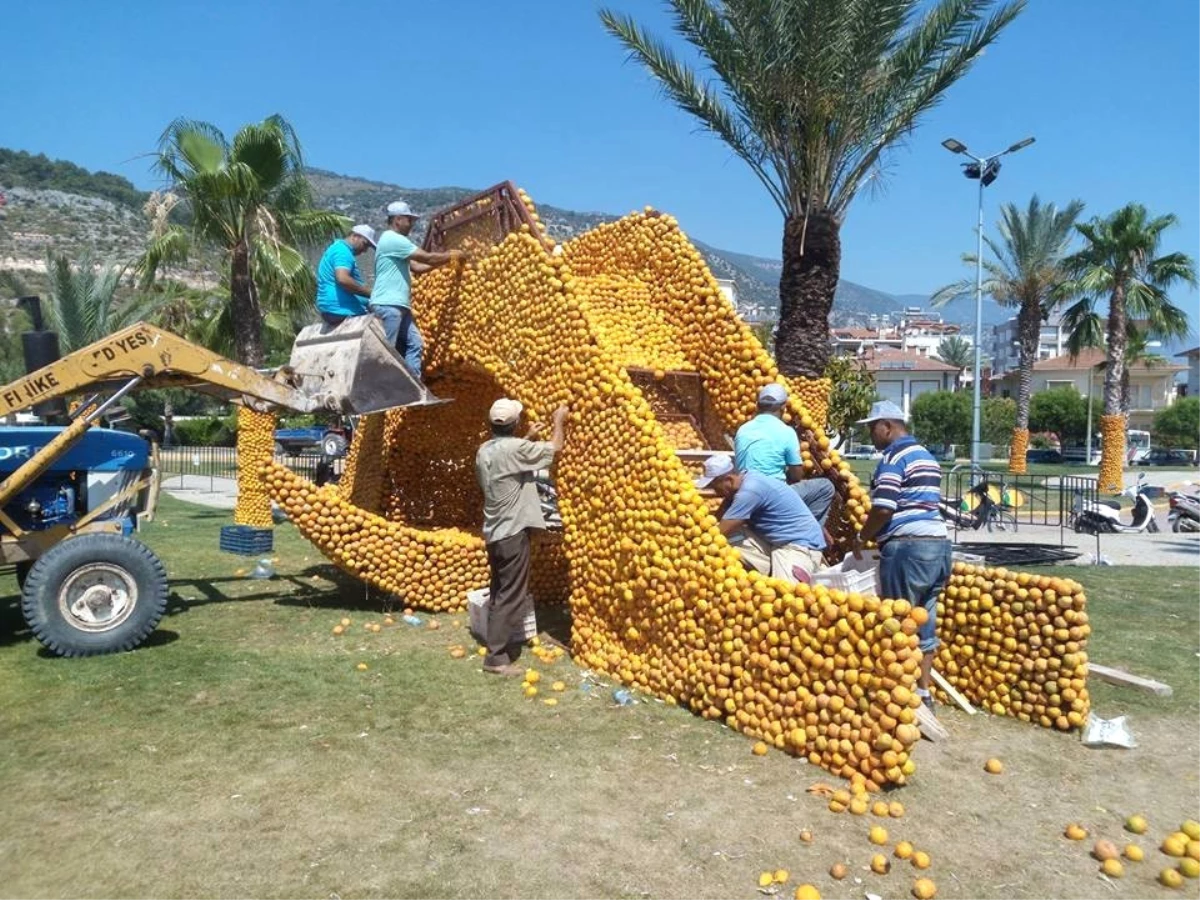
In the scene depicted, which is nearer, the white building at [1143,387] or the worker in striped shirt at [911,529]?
the worker in striped shirt at [911,529]

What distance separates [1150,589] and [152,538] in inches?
520

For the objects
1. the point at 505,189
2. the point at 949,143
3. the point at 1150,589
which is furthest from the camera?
the point at 949,143

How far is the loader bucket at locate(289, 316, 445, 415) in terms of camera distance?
27.5 ft

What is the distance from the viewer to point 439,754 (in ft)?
17.2

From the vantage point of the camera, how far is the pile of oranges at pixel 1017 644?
227 inches

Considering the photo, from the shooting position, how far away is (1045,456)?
187ft

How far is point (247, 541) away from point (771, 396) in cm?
825

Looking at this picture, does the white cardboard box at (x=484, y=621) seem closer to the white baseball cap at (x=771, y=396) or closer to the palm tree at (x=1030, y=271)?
the white baseball cap at (x=771, y=396)

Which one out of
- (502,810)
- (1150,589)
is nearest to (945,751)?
(502,810)

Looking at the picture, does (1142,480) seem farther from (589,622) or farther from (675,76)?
(589,622)

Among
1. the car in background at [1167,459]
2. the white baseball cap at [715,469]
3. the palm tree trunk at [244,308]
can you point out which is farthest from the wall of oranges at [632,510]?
the car in background at [1167,459]

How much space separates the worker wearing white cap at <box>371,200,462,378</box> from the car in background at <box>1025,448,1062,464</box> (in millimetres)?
52927

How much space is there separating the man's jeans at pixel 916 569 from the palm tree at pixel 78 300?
64.0 ft

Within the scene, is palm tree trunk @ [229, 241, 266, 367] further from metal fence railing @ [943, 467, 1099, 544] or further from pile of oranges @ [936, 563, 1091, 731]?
pile of oranges @ [936, 563, 1091, 731]
